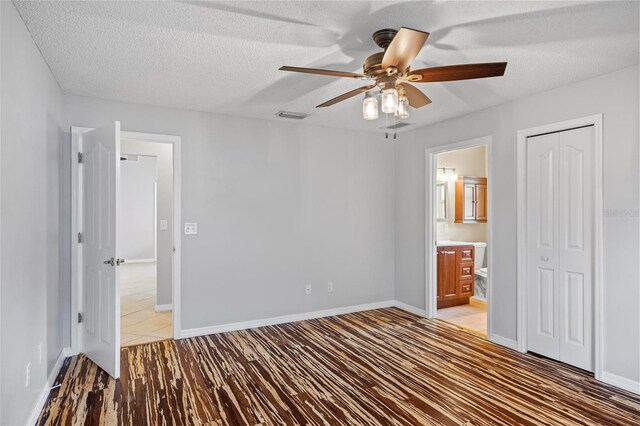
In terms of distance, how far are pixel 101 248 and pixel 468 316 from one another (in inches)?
171

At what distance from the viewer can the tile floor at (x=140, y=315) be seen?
4078mm

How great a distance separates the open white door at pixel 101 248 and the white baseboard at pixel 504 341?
3.62 meters

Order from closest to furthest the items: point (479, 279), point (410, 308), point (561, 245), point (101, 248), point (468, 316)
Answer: point (101, 248) < point (561, 245) < point (468, 316) < point (410, 308) < point (479, 279)

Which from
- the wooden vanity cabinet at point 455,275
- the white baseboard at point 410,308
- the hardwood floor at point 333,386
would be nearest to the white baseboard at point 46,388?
the hardwood floor at point 333,386

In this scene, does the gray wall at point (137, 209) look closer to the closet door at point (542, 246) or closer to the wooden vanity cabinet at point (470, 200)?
the wooden vanity cabinet at point (470, 200)

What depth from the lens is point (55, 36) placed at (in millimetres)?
2369

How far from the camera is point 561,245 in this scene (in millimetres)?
3354

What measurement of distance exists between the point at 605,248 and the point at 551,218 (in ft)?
1.68

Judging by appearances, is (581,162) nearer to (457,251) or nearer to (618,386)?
(618,386)

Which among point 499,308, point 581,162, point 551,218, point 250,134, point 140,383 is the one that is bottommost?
point 140,383

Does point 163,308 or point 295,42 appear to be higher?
point 295,42

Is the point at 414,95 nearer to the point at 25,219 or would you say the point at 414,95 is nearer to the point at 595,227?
the point at 595,227

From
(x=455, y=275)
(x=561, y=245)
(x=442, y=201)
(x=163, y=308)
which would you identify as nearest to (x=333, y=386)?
(x=561, y=245)

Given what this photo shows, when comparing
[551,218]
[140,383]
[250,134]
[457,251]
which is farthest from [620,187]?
[140,383]
